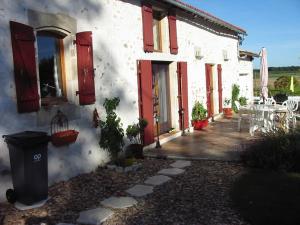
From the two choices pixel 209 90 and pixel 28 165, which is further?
pixel 209 90

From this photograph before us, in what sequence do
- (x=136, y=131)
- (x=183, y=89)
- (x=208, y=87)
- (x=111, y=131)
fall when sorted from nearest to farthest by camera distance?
(x=111, y=131), (x=136, y=131), (x=183, y=89), (x=208, y=87)

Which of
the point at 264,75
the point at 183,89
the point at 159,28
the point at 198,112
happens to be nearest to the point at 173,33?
the point at 159,28

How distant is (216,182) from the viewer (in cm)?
605

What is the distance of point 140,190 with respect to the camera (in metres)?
5.77

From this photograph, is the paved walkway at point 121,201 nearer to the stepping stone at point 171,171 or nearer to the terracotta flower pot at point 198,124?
the stepping stone at point 171,171

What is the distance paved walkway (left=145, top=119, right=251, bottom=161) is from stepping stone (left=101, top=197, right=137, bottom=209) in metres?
2.55

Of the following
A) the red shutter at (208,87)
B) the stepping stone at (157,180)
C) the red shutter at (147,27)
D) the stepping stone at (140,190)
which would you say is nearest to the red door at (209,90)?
the red shutter at (208,87)

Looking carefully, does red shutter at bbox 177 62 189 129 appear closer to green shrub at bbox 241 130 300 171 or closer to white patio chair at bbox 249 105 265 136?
white patio chair at bbox 249 105 265 136

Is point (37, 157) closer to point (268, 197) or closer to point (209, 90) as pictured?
point (268, 197)

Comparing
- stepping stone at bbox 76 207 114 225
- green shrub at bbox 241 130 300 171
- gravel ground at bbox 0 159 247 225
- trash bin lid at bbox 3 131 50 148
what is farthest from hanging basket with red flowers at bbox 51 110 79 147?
green shrub at bbox 241 130 300 171

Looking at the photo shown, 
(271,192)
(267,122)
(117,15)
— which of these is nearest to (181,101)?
(267,122)

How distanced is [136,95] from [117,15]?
1.80m

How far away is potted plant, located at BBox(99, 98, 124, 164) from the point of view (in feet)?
23.9

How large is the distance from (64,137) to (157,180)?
1.70 meters
